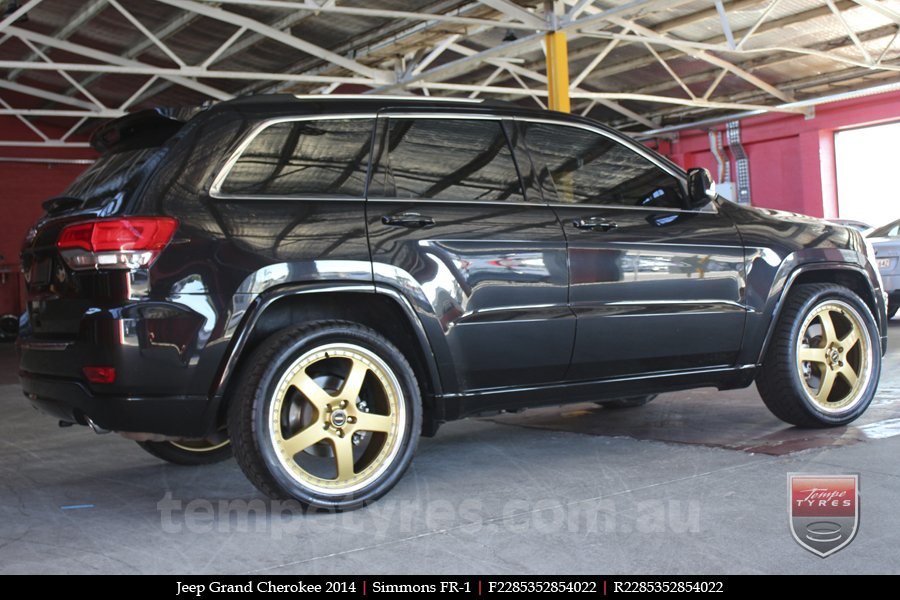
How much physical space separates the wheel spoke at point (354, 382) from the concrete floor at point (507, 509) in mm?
446

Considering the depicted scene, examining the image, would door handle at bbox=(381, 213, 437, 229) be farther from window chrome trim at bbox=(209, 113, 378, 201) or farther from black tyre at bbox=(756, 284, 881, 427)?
black tyre at bbox=(756, 284, 881, 427)

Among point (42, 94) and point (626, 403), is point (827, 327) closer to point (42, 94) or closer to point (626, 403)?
point (626, 403)

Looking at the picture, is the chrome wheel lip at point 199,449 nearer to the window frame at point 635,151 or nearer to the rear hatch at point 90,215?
the rear hatch at point 90,215

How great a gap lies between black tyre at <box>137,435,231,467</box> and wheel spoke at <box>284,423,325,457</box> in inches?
45.7

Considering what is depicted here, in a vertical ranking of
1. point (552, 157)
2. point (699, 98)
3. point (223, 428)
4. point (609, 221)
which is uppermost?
point (699, 98)

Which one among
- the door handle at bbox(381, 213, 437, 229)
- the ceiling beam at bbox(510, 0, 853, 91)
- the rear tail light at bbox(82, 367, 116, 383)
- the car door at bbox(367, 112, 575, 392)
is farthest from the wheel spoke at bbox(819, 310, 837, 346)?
the ceiling beam at bbox(510, 0, 853, 91)

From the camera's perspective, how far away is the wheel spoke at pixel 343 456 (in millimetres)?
3654

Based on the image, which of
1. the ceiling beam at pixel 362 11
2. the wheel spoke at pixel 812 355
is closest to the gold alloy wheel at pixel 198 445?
the wheel spoke at pixel 812 355

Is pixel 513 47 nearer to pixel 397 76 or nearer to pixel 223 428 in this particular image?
pixel 397 76

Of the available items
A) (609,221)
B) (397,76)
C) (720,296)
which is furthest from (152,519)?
(397,76)

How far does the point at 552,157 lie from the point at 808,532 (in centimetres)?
200

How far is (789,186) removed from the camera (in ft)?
72.1

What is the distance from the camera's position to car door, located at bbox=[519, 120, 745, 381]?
4.20 m

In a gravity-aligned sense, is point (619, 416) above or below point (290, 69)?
below
